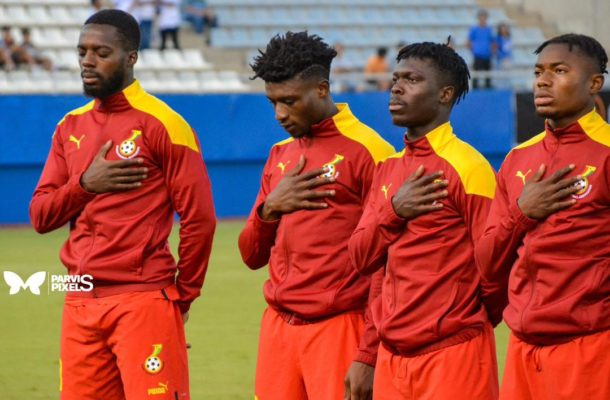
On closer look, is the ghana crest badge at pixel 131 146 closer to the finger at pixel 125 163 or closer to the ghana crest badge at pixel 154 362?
the finger at pixel 125 163

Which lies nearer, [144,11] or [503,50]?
[144,11]

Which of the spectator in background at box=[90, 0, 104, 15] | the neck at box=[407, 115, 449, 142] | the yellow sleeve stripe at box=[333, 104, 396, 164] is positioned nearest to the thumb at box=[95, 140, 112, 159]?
the yellow sleeve stripe at box=[333, 104, 396, 164]

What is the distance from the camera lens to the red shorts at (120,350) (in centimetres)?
532

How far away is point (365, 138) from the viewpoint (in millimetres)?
5469

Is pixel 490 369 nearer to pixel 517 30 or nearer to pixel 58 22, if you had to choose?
pixel 58 22

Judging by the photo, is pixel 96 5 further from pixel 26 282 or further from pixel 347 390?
pixel 347 390

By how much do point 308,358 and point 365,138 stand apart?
0.98m

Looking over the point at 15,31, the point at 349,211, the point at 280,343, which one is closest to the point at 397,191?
the point at 349,211

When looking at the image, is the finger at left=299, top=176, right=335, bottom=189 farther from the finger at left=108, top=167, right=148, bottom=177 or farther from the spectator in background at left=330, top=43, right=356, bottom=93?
the spectator in background at left=330, top=43, right=356, bottom=93

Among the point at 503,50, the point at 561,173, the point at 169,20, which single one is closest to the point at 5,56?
the point at 169,20

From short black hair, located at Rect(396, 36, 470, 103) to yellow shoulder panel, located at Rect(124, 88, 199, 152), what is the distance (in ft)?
3.35

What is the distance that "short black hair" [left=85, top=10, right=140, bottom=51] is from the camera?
555cm

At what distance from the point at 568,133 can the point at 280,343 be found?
1.54m

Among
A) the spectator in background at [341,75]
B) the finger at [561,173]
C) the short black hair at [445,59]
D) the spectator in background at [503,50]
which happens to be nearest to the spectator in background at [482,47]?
the spectator in background at [503,50]
